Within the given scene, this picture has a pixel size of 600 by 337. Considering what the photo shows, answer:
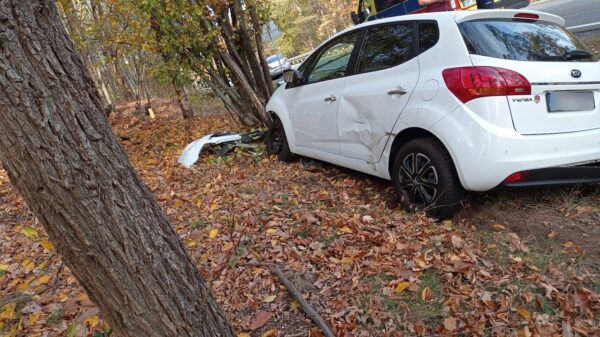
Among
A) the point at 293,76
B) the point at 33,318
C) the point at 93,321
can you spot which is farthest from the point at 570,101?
the point at 33,318

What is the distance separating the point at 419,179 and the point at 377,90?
925mm

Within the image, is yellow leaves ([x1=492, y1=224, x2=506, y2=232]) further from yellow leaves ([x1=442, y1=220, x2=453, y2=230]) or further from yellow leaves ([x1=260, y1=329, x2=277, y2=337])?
yellow leaves ([x1=260, y1=329, x2=277, y2=337])

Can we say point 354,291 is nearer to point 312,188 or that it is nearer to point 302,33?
point 312,188

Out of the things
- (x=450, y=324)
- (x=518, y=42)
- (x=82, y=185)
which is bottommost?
(x=450, y=324)

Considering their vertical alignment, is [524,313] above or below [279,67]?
below

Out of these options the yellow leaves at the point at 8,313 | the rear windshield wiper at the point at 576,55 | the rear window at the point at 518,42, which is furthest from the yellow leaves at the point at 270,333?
the rear windshield wiper at the point at 576,55

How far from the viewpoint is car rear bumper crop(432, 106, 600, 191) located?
3107 mm

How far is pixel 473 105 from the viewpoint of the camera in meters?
3.16

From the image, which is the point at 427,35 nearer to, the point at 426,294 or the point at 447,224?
the point at 447,224

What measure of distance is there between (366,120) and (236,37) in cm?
448

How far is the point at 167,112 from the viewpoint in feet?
51.3

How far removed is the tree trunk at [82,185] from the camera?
1312mm

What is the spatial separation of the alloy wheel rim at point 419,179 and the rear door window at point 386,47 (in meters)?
0.91

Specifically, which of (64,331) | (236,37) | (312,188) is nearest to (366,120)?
(312,188)
